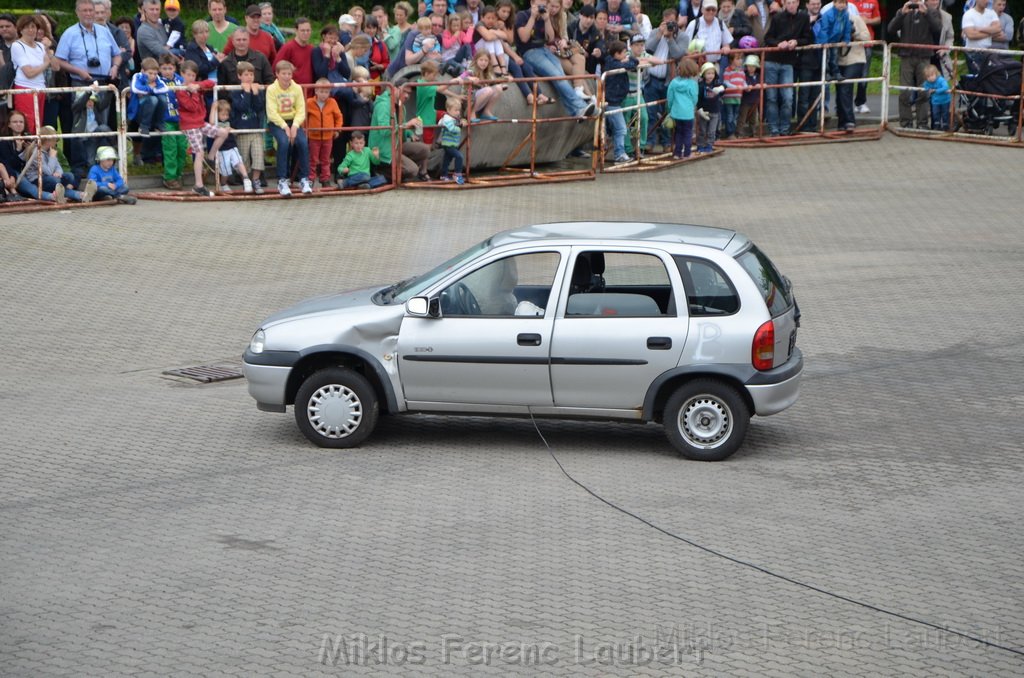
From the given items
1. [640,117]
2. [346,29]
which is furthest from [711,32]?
[346,29]

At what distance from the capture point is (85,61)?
1928 cm

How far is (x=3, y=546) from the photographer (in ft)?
28.3

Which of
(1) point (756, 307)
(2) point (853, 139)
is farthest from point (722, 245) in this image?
(2) point (853, 139)

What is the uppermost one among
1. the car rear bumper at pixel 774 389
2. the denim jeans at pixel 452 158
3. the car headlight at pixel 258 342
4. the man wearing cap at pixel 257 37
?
the man wearing cap at pixel 257 37

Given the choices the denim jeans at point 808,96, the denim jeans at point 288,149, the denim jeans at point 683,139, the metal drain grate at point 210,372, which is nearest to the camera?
the metal drain grate at point 210,372

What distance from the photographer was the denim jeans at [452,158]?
2088cm

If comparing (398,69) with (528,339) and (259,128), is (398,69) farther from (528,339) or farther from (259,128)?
(528,339)

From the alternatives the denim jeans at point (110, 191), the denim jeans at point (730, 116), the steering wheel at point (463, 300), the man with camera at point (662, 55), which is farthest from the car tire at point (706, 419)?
the denim jeans at point (730, 116)

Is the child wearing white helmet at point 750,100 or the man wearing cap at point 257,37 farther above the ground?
the man wearing cap at point 257,37

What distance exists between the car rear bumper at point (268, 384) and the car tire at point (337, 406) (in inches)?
5.5

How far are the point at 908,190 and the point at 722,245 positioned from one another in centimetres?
1157

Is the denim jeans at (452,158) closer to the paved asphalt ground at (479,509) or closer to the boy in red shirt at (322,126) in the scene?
the boy in red shirt at (322,126)

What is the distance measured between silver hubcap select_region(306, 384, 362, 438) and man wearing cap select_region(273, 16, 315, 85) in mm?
Result: 10354

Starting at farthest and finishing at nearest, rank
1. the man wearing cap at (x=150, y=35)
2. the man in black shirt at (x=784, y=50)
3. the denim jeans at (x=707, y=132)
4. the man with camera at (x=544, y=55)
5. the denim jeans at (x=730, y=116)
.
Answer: the denim jeans at (x=730, y=116) → the man in black shirt at (x=784, y=50) → the denim jeans at (x=707, y=132) → the man with camera at (x=544, y=55) → the man wearing cap at (x=150, y=35)
